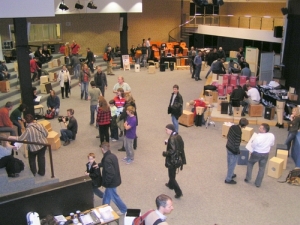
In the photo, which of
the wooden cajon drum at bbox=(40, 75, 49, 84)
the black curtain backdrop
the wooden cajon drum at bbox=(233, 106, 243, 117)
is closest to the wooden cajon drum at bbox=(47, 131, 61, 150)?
the wooden cajon drum at bbox=(233, 106, 243, 117)

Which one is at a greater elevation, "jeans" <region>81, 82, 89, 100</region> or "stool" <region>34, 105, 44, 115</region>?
"jeans" <region>81, 82, 89, 100</region>

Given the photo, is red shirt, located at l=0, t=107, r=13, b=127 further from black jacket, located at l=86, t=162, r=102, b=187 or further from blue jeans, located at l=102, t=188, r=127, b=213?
blue jeans, located at l=102, t=188, r=127, b=213

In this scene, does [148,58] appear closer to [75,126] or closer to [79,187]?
[75,126]

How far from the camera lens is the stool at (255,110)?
12.8m

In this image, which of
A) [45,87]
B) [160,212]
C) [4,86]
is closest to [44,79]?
[45,87]

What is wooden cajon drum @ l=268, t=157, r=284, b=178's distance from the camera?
8.68 meters

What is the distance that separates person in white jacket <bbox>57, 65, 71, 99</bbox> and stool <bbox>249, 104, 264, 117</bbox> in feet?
23.5

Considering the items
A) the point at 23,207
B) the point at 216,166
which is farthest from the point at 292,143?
the point at 23,207

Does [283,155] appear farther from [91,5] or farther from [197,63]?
[91,5]

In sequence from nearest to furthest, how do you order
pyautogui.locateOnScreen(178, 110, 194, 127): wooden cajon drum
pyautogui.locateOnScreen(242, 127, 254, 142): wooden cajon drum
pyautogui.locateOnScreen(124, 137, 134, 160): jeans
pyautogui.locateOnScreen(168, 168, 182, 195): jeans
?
1. pyautogui.locateOnScreen(168, 168, 182, 195): jeans
2. pyautogui.locateOnScreen(124, 137, 134, 160): jeans
3. pyautogui.locateOnScreen(242, 127, 254, 142): wooden cajon drum
4. pyautogui.locateOnScreen(178, 110, 194, 127): wooden cajon drum

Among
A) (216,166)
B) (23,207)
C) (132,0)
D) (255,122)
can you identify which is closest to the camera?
(23,207)

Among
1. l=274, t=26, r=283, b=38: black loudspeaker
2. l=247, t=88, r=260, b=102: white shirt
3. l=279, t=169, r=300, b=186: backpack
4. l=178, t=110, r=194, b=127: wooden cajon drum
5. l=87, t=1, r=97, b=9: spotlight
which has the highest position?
l=87, t=1, r=97, b=9: spotlight

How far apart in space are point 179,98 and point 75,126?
10.0 ft

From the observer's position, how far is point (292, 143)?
10.0 meters
